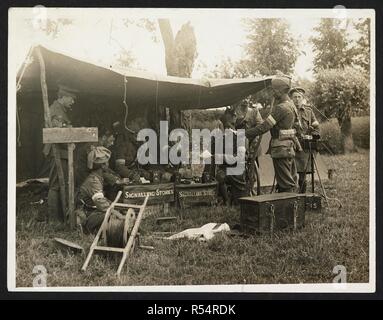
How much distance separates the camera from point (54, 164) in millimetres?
5539

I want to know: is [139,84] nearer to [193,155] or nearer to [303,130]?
[193,155]

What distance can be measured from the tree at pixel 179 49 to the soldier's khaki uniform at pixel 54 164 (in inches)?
51.0

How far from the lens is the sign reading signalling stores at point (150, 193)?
5.55 m

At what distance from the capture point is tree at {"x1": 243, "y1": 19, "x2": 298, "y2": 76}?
5.33 metres

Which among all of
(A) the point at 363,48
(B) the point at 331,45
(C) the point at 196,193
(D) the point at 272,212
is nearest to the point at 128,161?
(C) the point at 196,193

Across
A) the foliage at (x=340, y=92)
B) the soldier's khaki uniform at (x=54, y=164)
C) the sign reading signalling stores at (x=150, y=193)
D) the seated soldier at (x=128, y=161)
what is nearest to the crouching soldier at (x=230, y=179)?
the sign reading signalling stores at (x=150, y=193)

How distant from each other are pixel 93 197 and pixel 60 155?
0.62 meters

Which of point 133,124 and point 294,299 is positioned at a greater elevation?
point 133,124

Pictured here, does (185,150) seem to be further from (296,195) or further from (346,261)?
(346,261)

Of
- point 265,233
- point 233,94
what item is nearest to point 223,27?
point 233,94

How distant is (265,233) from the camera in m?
5.41

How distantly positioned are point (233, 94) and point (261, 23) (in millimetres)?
1078

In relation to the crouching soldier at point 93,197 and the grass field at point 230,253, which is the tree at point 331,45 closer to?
the grass field at point 230,253

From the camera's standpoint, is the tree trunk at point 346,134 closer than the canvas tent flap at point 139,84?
No
